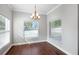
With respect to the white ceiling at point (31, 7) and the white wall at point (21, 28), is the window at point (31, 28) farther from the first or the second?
the white ceiling at point (31, 7)

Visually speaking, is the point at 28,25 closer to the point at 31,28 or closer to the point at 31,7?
the point at 31,28

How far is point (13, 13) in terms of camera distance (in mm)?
1926

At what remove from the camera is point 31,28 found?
1.78 m

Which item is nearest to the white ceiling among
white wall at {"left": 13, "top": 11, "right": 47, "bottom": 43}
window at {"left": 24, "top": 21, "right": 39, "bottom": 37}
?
white wall at {"left": 13, "top": 11, "right": 47, "bottom": 43}

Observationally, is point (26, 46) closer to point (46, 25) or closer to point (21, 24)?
point (21, 24)

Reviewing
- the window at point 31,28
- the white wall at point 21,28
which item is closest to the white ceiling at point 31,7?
the white wall at point 21,28

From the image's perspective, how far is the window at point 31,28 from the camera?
1783mm

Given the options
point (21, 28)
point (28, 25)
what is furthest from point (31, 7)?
point (21, 28)

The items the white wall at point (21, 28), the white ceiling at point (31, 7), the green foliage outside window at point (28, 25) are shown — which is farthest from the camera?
the white wall at point (21, 28)

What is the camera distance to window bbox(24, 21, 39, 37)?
5.85 ft

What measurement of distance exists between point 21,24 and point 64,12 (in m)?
1.42

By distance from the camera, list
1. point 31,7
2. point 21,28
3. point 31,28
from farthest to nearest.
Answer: point 21,28 → point 31,28 → point 31,7

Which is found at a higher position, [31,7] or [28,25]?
[31,7]

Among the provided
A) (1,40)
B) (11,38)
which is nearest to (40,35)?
(11,38)
